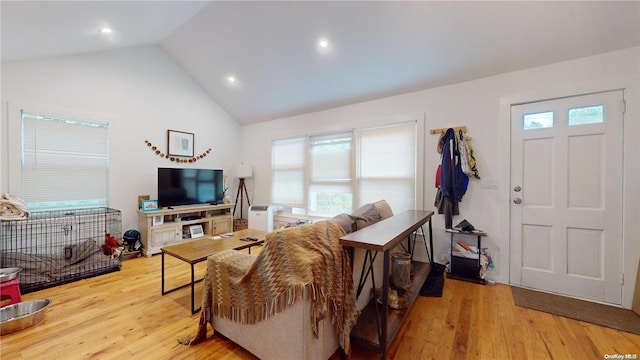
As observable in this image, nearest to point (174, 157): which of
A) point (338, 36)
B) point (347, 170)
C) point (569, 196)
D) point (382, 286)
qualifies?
point (347, 170)

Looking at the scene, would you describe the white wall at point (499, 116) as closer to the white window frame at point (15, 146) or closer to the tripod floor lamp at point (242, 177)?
the tripod floor lamp at point (242, 177)

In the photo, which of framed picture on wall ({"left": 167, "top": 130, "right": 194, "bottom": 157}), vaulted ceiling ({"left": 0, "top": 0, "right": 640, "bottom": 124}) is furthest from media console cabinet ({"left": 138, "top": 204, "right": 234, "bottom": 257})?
vaulted ceiling ({"left": 0, "top": 0, "right": 640, "bottom": 124})

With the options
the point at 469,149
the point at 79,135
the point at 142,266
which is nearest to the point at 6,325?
the point at 142,266

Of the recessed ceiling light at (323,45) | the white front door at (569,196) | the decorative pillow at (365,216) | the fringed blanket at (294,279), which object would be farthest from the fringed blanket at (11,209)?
the white front door at (569,196)

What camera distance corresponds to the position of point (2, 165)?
9.11 ft

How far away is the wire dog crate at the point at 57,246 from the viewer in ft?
8.61

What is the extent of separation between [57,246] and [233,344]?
10.1 ft

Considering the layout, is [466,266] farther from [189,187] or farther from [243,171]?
[189,187]

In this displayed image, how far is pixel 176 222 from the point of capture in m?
3.93

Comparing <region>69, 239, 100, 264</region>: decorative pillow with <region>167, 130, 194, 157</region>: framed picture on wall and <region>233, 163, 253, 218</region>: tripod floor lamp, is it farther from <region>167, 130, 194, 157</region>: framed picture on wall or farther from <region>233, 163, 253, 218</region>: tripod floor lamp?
<region>233, 163, 253, 218</region>: tripod floor lamp

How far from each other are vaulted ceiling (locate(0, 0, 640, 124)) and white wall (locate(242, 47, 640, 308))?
0.13 metres

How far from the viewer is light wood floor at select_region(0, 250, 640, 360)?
1641 mm

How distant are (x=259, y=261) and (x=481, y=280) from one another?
2575mm

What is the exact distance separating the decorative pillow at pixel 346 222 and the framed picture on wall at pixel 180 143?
12.2ft
